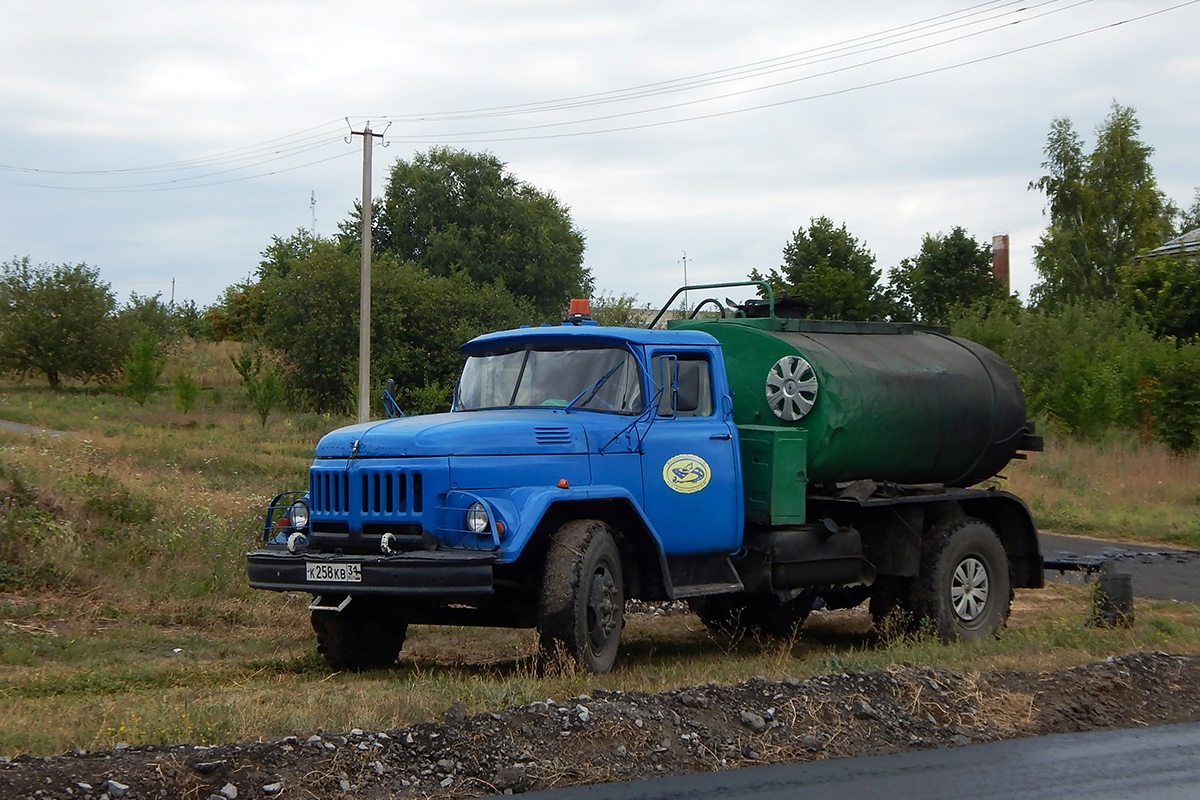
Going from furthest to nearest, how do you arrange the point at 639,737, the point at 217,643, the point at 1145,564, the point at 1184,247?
1. the point at 1184,247
2. the point at 1145,564
3. the point at 217,643
4. the point at 639,737

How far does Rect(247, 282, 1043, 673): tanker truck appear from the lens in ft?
27.6

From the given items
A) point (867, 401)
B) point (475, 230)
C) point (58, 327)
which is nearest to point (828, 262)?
point (475, 230)

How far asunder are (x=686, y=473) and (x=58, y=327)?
4717 cm

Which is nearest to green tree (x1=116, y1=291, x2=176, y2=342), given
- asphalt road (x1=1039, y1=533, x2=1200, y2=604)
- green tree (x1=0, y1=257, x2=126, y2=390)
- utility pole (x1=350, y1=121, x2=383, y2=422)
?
green tree (x1=0, y1=257, x2=126, y2=390)

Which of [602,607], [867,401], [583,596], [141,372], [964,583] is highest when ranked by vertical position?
[141,372]

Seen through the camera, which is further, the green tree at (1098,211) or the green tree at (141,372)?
the green tree at (1098,211)

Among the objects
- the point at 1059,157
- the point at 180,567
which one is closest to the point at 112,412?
the point at 180,567

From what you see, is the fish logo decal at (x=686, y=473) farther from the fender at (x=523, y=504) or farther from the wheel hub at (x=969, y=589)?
the wheel hub at (x=969, y=589)

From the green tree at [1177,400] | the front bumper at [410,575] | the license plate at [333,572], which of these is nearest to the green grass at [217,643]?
the front bumper at [410,575]

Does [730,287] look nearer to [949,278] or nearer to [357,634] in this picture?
[357,634]

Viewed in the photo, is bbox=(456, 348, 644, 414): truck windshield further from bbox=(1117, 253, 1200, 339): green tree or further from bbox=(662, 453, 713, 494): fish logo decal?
bbox=(1117, 253, 1200, 339): green tree

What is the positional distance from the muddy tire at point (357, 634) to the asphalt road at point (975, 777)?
3.57m

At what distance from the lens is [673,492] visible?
9.55m

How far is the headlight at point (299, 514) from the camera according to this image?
352 inches
